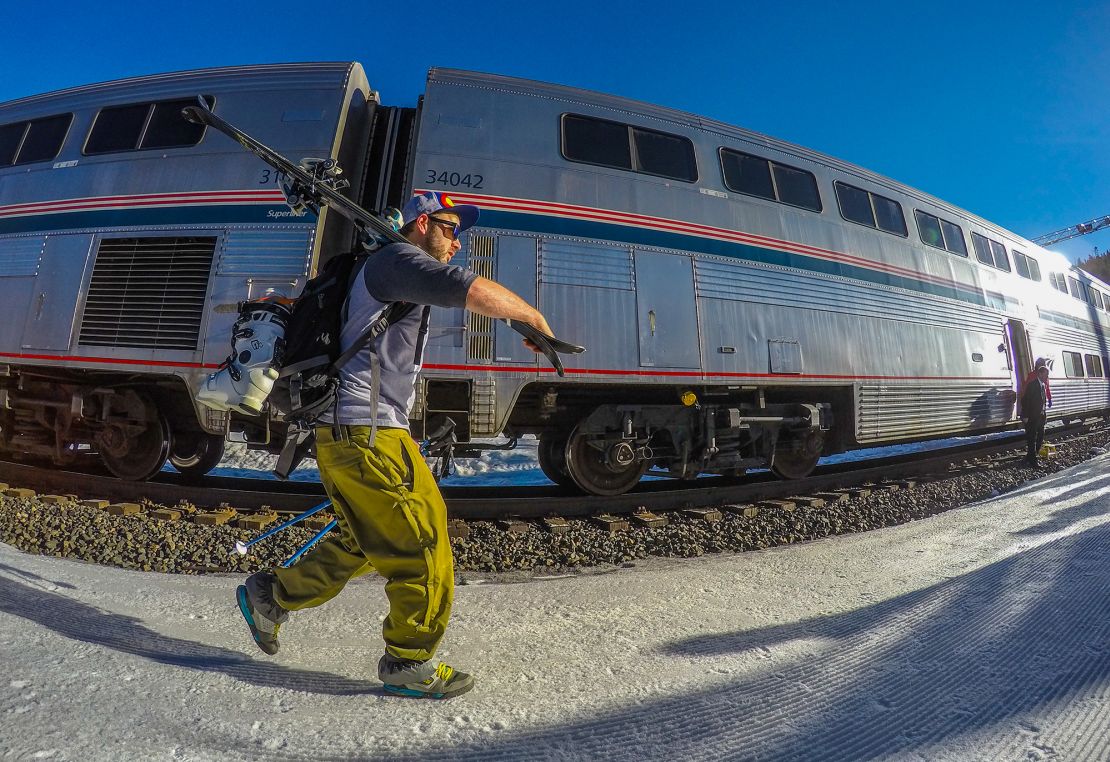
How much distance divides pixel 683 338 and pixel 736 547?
192 centimetres

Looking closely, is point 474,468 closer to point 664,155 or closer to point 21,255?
point 664,155

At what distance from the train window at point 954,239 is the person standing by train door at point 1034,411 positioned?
7.29ft

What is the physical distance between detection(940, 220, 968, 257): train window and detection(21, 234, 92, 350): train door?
10.6m

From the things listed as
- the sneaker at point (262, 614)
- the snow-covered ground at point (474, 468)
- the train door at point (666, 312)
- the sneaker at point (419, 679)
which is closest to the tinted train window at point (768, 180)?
the train door at point (666, 312)

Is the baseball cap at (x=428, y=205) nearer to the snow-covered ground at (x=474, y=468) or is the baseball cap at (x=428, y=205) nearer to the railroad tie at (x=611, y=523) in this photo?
the railroad tie at (x=611, y=523)

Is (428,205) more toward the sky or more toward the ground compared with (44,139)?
more toward the ground

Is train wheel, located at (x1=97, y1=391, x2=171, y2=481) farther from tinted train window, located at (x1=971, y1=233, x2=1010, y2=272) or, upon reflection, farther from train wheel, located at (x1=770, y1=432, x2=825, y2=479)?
tinted train window, located at (x1=971, y1=233, x2=1010, y2=272)

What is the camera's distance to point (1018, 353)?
801 cm

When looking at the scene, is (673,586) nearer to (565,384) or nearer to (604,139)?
(565,384)

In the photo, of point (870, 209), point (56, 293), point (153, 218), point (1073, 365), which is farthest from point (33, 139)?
point (1073, 365)

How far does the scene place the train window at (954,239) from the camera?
7.12m

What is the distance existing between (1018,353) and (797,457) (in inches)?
221

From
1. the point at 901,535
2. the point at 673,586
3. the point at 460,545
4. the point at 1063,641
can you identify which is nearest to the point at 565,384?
the point at 460,545

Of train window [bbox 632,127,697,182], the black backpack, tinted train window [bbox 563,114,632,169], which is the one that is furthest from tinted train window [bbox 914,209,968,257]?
the black backpack
